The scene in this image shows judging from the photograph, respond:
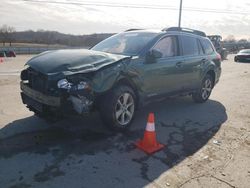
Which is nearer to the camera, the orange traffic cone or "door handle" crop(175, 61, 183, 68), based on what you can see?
the orange traffic cone

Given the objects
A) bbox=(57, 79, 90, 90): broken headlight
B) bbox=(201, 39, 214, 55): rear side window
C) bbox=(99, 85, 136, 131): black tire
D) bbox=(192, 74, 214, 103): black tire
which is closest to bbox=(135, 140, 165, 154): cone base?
bbox=(99, 85, 136, 131): black tire

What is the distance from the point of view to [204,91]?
8336 mm

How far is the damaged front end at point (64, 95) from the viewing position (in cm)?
474

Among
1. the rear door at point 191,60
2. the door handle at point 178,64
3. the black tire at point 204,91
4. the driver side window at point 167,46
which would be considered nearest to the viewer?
the driver side window at point 167,46

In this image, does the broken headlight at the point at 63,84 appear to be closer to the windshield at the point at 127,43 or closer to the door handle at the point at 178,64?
the windshield at the point at 127,43

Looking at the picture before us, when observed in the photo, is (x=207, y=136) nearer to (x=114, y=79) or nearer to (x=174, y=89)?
(x=174, y=89)

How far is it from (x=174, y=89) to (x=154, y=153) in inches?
97.2

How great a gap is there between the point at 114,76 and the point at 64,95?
3.05ft

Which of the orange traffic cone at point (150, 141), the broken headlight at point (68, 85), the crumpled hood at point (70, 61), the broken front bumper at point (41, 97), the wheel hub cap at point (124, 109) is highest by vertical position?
the crumpled hood at point (70, 61)

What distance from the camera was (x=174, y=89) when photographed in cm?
686

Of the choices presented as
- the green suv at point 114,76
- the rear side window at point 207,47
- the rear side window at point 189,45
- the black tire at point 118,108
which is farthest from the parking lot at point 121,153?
the rear side window at point 207,47

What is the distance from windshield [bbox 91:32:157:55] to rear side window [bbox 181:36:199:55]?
1.05 meters

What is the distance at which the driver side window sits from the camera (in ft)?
21.0

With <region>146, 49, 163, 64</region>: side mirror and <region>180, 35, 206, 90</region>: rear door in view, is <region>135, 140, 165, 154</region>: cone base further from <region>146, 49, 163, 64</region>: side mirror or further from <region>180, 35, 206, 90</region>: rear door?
<region>180, 35, 206, 90</region>: rear door
